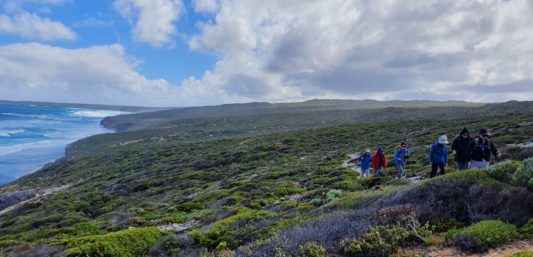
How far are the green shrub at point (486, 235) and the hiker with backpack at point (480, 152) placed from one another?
5990mm

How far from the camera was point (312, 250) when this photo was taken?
5727mm

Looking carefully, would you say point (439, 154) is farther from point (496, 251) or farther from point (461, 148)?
point (496, 251)

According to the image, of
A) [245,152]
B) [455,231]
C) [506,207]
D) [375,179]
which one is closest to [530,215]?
[506,207]

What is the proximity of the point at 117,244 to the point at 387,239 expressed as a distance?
5.44m

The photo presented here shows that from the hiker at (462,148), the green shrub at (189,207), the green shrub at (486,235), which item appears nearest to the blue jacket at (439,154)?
the hiker at (462,148)

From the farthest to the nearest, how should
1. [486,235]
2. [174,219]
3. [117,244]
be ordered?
[174,219]
[117,244]
[486,235]

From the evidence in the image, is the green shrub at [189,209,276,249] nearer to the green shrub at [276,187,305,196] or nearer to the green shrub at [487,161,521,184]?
the green shrub at [487,161,521,184]

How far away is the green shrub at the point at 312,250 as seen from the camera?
224 inches

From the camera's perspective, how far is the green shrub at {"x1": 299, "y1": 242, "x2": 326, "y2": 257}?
5684mm

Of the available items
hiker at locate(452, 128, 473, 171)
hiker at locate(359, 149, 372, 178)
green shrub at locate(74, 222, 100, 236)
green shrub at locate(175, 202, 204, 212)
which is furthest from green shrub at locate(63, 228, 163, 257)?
hiker at locate(359, 149, 372, 178)

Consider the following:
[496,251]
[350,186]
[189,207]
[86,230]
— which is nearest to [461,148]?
[350,186]

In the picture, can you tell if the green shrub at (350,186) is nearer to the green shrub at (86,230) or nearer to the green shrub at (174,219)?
the green shrub at (174,219)

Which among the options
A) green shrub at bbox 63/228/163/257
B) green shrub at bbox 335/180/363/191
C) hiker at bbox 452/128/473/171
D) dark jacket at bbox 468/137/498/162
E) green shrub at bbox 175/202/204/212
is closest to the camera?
green shrub at bbox 63/228/163/257

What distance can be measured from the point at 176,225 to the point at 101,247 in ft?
15.8
